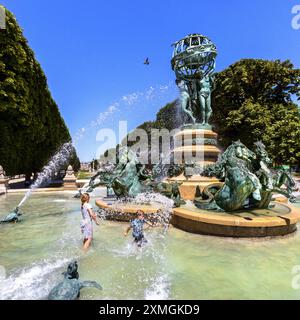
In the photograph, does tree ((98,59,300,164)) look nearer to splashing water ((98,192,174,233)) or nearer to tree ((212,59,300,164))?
tree ((212,59,300,164))

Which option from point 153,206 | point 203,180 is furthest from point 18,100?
point 153,206

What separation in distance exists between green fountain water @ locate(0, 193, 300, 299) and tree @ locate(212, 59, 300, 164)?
75.0ft

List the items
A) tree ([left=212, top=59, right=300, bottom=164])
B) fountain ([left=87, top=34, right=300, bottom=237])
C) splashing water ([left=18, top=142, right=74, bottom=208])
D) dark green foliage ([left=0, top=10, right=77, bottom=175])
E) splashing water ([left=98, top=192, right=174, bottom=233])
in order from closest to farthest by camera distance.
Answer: fountain ([left=87, top=34, right=300, bottom=237]) < splashing water ([left=98, top=192, right=174, bottom=233]) < dark green foliage ([left=0, top=10, right=77, bottom=175]) < tree ([left=212, top=59, right=300, bottom=164]) < splashing water ([left=18, top=142, right=74, bottom=208])

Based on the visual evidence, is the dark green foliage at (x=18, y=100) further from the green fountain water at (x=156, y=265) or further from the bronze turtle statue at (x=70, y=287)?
the bronze turtle statue at (x=70, y=287)

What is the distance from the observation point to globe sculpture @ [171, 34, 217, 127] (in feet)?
48.0

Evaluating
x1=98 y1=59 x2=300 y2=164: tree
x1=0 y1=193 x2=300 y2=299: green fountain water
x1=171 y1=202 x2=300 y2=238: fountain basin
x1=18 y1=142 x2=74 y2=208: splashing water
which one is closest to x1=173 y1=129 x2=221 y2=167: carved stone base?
x1=171 y1=202 x2=300 y2=238: fountain basin

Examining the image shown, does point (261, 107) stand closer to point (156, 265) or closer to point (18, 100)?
point (18, 100)

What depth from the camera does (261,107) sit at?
30344 mm

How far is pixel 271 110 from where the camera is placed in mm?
30219

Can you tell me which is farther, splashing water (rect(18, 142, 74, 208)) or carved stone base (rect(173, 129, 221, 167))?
splashing water (rect(18, 142, 74, 208))

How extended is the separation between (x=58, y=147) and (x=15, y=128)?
41.2 feet

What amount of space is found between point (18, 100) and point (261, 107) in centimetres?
2383
